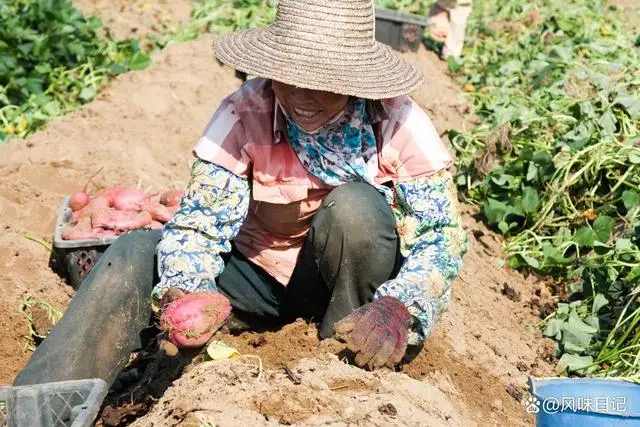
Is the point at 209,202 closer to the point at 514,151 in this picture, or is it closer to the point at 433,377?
the point at 433,377

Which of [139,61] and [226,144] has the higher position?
[226,144]

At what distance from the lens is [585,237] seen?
4.30 metres

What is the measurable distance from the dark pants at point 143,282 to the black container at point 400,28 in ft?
12.7

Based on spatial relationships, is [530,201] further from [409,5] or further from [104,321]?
[409,5]

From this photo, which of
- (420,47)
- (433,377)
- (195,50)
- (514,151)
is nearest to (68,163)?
(195,50)

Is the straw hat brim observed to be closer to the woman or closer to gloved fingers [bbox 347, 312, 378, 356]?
the woman

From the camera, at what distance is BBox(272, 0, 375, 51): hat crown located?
2838mm

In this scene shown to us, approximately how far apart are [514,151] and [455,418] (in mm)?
2422

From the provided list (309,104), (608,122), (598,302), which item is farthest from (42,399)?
(608,122)

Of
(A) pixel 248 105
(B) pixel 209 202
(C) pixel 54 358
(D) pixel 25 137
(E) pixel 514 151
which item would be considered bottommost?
(D) pixel 25 137

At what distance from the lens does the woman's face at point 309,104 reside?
2.89 metres

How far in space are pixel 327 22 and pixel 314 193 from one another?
552 millimetres

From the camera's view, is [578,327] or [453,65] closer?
[578,327]

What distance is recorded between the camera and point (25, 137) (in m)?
5.54
